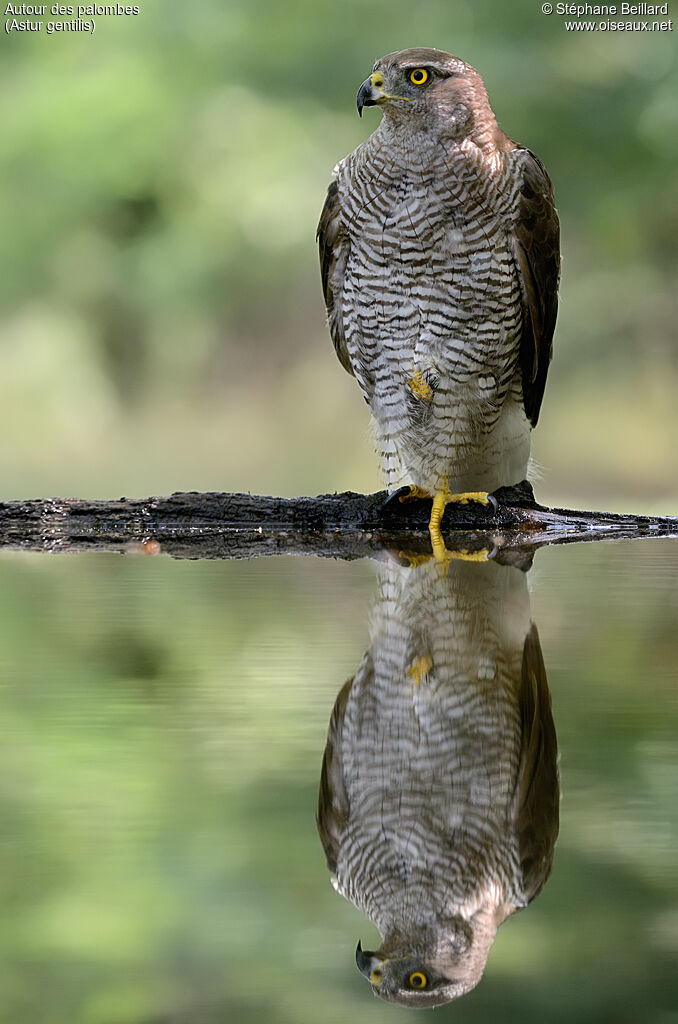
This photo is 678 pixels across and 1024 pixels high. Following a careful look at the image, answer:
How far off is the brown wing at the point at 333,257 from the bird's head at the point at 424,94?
1.24 ft

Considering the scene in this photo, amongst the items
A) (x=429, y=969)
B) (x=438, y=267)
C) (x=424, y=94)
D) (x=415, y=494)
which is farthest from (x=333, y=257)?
(x=429, y=969)

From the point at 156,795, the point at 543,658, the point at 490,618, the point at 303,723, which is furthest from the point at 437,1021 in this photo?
the point at 490,618

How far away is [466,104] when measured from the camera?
3643mm

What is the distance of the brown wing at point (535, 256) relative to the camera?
3.77 metres

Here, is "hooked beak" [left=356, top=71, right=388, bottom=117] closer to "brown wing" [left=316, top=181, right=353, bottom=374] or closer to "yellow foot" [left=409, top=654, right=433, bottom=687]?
"brown wing" [left=316, top=181, right=353, bottom=374]

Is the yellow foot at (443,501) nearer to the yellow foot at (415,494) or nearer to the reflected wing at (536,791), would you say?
the yellow foot at (415,494)

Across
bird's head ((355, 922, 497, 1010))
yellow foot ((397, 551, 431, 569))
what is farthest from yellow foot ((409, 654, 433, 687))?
yellow foot ((397, 551, 431, 569))

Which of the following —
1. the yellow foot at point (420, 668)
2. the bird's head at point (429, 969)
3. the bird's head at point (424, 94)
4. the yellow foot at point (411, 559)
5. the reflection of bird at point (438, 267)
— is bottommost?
the bird's head at point (429, 969)

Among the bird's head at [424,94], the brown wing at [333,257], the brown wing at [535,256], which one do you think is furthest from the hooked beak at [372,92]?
the brown wing at [535,256]

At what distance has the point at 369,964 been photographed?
917 mm

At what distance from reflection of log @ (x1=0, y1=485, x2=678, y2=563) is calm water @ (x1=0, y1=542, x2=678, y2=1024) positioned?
4.26ft

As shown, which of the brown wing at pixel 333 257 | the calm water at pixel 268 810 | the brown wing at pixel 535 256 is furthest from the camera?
the brown wing at pixel 333 257

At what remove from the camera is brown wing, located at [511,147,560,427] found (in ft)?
12.4

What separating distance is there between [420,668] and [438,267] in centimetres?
216
